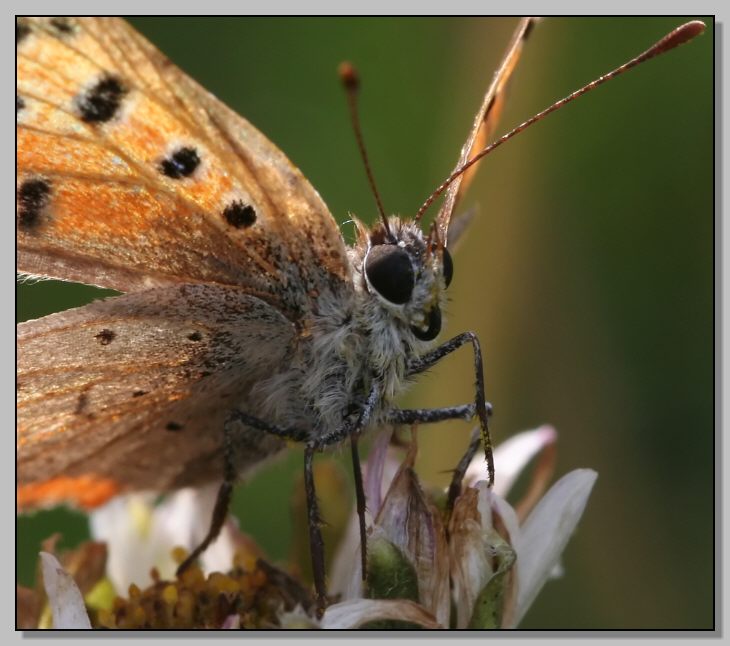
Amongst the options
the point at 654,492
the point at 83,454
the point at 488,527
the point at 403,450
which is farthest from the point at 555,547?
the point at 83,454

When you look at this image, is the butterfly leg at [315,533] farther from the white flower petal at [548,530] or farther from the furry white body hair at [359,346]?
the white flower petal at [548,530]

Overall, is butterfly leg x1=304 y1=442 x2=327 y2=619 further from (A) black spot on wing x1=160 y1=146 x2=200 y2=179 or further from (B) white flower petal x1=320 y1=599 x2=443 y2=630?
(A) black spot on wing x1=160 y1=146 x2=200 y2=179

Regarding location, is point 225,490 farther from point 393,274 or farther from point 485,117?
point 485,117

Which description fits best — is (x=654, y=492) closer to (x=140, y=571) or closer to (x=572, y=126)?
(x=572, y=126)

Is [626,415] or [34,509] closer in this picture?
[34,509]

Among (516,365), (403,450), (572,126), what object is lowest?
(403,450)

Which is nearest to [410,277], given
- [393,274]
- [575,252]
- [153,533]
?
[393,274]
